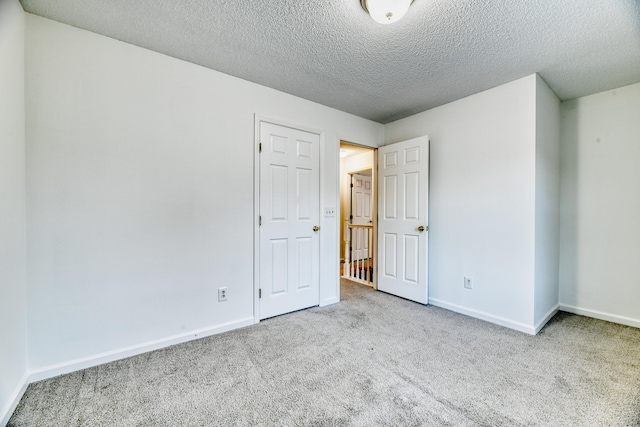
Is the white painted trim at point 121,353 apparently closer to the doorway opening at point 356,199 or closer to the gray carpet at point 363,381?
the gray carpet at point 363,381

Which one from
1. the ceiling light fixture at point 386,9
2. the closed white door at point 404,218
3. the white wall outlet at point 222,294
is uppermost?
the ceiling light fixture at point 386,9

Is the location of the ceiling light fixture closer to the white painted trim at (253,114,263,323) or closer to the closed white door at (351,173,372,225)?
the white painted trim at (253,114,263,323)

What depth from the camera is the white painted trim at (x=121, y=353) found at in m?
1.73

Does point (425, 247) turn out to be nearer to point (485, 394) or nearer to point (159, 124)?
point (485, 394)

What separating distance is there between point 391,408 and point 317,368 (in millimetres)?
567

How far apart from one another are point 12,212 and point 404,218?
3.39m

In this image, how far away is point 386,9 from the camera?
1.54m

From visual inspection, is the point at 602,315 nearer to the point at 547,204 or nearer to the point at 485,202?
the point at 547,204

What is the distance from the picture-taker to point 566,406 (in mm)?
1502

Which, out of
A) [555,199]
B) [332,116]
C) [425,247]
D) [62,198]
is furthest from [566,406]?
[62,198]

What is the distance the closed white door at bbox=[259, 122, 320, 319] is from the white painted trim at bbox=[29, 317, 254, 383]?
448mm

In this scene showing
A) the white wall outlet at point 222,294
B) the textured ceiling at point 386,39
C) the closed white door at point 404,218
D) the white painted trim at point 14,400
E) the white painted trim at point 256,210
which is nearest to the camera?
the white painted trim at point 14,400

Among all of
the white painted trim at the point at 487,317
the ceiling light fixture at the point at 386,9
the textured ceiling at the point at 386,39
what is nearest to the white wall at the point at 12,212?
the textured ceiling at the point at 386,39

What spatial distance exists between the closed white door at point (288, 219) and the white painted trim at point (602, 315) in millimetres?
2810
